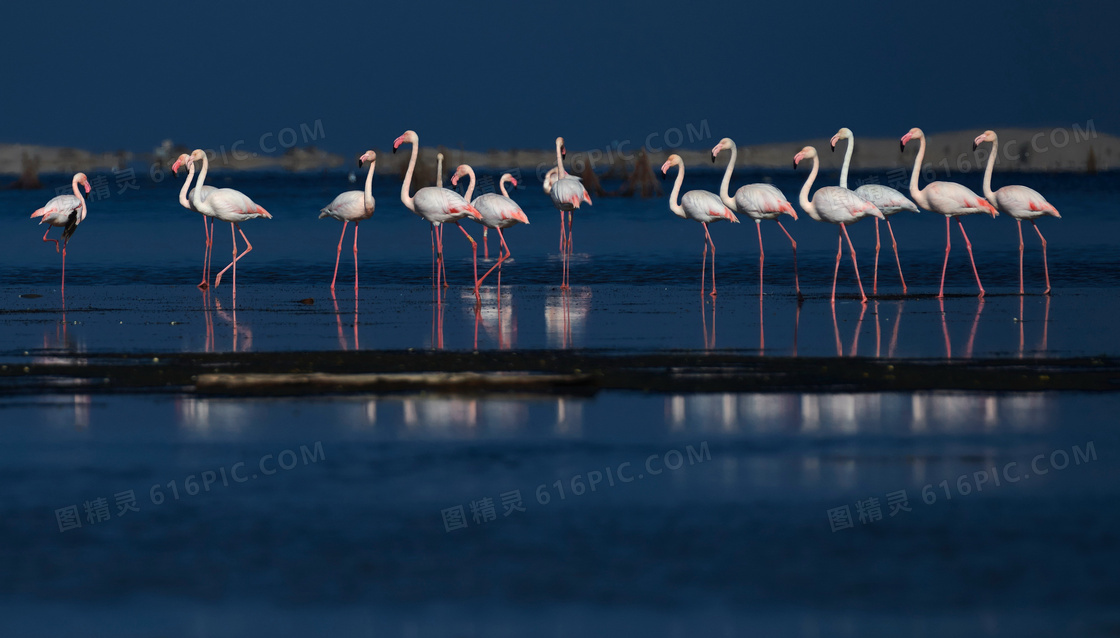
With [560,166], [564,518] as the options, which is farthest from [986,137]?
[564,518]

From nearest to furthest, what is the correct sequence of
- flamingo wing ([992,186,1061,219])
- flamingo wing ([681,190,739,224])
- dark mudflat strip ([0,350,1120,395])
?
1. dark mudflat strip ([0,350,1120,395])
2. flamingo wing ([992,186,1061,219])
3. flamingo wing ([681,190,739,224])

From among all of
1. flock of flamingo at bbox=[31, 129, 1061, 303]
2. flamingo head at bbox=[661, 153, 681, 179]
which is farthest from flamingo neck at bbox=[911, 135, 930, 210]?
flamingo head at bbox=[661, 153, 681, 179]

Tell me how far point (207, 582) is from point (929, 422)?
484cm

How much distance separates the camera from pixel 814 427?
8.47 meters

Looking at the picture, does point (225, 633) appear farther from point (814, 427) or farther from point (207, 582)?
point (814, 427)

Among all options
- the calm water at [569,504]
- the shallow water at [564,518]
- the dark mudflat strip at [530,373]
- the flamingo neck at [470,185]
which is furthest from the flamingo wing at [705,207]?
the shallow water at [564,518]

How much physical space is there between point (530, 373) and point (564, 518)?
358cm

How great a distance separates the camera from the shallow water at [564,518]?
5059mm

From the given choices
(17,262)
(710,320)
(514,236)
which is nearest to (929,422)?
(710,320)
